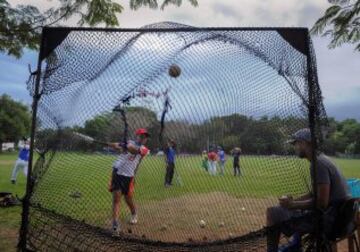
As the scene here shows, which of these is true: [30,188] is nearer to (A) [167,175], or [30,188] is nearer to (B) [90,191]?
(B) [90,191]

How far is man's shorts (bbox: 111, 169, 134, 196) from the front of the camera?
275 inches

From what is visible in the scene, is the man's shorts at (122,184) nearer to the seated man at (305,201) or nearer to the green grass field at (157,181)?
the green grass field at (157,181)

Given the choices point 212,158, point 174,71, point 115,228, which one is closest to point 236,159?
point 212,158

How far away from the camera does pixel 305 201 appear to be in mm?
4746

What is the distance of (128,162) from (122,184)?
102cm

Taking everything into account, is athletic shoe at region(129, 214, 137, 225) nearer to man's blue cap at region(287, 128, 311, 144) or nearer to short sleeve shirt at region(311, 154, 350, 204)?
man's blue cap at region(287, 128, 311, 144)

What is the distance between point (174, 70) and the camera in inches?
211

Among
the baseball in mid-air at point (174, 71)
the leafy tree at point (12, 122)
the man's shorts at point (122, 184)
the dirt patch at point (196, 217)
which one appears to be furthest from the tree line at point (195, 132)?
the leafy tree at point (12, 122)

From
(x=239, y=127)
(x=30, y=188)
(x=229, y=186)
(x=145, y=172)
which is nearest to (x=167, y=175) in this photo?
(x=145, y=172)

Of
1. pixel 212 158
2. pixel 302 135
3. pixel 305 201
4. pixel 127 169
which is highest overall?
pixel 302 135

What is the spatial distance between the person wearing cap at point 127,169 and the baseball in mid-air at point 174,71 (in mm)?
804

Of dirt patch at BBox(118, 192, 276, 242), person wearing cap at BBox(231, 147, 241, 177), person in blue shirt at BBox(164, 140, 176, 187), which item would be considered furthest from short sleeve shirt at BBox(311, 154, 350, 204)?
person in blue shirt at BBox(164, 140, 176, 187)

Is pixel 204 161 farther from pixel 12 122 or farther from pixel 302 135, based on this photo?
pixel 12 122

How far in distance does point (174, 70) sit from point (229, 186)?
1.54m
